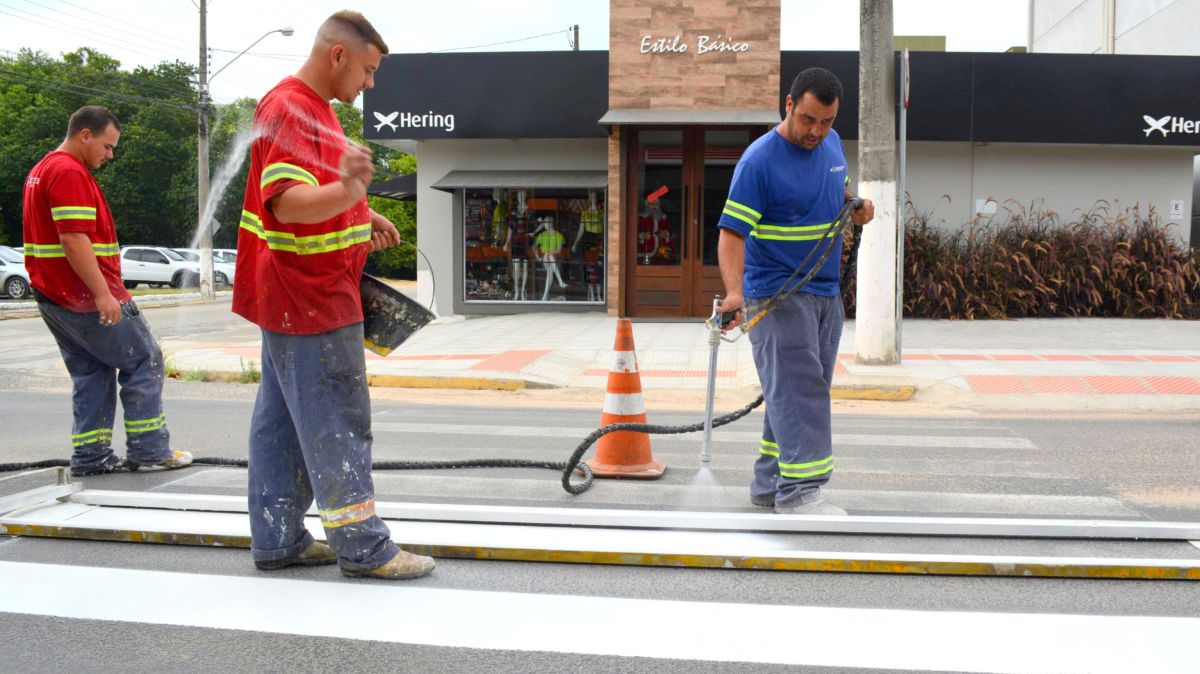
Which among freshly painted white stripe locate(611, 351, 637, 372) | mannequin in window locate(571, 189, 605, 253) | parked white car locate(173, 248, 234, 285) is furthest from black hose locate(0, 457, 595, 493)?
parked white car locate(173, 248, 234, 285)

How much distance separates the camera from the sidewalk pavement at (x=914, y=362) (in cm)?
948

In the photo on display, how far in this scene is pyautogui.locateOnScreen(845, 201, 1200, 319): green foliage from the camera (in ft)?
51.6

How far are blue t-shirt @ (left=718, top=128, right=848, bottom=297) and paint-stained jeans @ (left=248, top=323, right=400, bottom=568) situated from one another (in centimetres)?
183

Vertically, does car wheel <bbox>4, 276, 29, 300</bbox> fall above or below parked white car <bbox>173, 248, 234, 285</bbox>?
below

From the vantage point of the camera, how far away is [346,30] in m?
3.61

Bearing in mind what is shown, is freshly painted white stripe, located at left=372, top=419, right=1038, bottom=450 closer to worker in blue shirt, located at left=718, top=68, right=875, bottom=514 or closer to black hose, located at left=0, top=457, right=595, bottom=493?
black hose, located at left=0, top=457, right=595, bottom=493

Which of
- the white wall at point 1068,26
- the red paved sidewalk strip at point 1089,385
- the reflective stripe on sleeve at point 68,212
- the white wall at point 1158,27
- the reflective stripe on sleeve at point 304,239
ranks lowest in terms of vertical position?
the red paved sidewalk strip at point 1089,385

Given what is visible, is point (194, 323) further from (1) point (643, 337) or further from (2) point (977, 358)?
(2) point (977, 358)

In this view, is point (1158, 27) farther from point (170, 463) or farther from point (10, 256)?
point (10, 256)

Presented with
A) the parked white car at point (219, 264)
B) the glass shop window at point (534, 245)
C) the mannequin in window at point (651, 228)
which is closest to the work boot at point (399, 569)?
the mannequin in window at point (651, 228)

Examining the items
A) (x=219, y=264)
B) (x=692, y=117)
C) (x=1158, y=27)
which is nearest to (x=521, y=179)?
(x=692, y=117)

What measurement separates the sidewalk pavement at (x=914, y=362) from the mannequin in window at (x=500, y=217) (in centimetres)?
393

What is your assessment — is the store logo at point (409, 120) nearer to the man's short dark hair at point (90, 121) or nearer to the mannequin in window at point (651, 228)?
the mannequin in window at point (651, 228)

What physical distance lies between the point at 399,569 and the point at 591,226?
51.2ft
